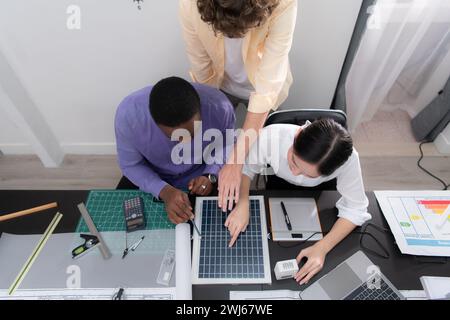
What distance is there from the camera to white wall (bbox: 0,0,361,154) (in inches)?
58.7

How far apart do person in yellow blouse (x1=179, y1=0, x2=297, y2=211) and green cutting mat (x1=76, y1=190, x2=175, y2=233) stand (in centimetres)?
25

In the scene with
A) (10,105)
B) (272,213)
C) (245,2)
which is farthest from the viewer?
(10,105)

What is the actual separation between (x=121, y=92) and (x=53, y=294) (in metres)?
1.27

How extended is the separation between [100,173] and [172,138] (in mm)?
1348

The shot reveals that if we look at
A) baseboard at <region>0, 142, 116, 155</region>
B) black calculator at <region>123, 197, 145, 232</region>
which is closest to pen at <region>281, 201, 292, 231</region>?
black calculator at <region>123, 197, 145, 232</region>

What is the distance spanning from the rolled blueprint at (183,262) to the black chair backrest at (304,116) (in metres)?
0.60

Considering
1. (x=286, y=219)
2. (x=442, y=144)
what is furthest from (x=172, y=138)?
(x=442, y=144)

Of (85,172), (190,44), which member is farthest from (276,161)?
(85,172)

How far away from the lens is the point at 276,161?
1.26 m

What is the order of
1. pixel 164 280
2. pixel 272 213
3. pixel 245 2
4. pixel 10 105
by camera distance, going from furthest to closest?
pixel 10 105 < pixel 272 213 < pixel 164 280 < pixel 245 2

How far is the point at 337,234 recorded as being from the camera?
1054 millimetres

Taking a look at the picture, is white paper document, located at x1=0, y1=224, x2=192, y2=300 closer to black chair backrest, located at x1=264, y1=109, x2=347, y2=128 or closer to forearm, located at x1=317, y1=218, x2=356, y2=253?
forearm, located at x1=317, y1=218, x2=356, y2=253

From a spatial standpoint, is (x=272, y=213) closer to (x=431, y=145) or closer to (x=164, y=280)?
(x=164, y=280)

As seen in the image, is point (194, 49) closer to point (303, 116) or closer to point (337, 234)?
point (303, 116)
